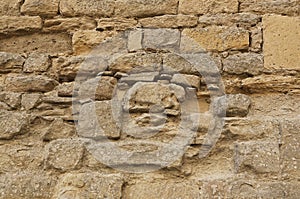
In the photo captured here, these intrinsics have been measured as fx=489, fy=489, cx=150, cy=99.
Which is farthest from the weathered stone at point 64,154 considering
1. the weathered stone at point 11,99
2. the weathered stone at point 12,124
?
the weathered stone at point 11,99

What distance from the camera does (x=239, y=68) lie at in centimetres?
208

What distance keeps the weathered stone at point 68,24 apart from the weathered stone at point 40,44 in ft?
0.09

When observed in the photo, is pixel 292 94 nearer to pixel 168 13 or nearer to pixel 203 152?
pixel 203 152

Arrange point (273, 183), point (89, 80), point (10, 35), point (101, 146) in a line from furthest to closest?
point (10, 35)
point (89, 80)
point (101, 146)
point (273, 183)

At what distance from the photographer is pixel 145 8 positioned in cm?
222

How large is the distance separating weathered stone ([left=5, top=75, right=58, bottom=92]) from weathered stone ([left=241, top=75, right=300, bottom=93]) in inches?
Answer: 32.7

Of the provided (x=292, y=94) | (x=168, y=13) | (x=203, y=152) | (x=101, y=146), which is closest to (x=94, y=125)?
(x=101, y=146)

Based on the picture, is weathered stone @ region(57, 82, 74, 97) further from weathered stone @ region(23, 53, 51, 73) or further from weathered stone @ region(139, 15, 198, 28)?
weathered stone @ region(139, 15, 198, 28)

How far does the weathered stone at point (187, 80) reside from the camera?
2053mm

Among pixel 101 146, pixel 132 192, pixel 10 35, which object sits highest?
pixel 10 35

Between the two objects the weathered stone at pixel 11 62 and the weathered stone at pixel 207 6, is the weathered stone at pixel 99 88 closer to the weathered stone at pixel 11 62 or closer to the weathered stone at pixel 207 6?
the weathered stone at pixel 11 62

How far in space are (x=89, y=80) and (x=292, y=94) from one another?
0.86 metres

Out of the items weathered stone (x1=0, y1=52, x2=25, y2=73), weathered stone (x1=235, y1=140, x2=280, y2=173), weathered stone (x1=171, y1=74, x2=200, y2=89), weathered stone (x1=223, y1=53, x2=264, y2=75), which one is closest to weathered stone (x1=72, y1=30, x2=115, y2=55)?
weathered stone (x1=0, y1=52, x2=25, y2=73)

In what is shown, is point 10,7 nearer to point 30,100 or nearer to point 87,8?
point 87,8
